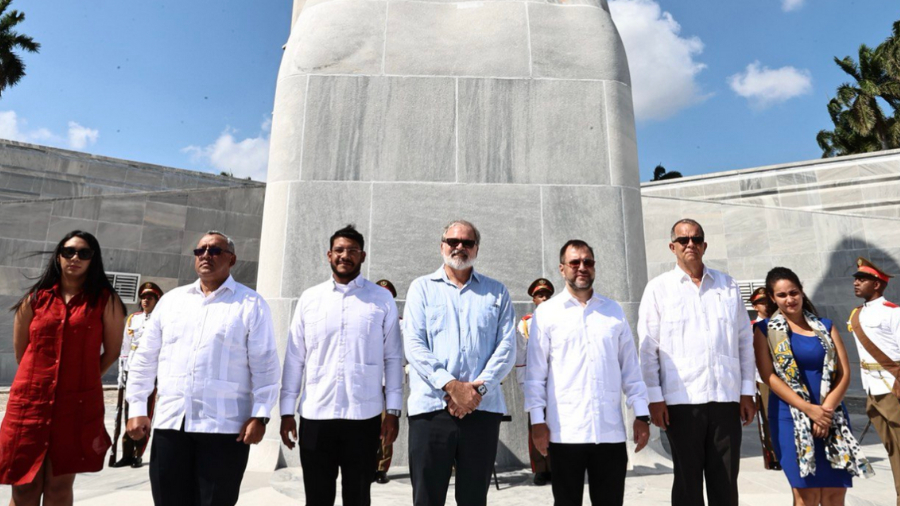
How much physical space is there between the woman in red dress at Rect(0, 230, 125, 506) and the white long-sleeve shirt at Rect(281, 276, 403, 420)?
39.1 inches

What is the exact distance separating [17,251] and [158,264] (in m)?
3.13

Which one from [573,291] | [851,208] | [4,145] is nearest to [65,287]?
[573,291]

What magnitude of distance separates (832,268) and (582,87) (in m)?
9.89

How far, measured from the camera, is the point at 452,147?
5852mm

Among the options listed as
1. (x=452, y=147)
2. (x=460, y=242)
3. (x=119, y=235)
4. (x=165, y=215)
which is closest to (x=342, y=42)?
(x=452, y=147)

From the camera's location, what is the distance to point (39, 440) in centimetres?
278

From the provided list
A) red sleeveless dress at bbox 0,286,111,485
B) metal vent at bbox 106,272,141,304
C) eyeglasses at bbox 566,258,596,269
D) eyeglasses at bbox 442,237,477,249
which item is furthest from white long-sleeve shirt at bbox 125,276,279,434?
metal vent at bbox 106,272,141,304

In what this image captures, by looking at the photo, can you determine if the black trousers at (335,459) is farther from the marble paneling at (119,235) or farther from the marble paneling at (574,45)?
the marble paneling at (119,235)

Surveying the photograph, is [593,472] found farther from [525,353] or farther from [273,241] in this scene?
[273,241]

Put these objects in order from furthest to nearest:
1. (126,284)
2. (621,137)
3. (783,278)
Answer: (126,284)
(621,137)
(783,278)

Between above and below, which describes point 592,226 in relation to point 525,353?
above

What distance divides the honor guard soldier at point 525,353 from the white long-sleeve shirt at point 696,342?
4.03 ft

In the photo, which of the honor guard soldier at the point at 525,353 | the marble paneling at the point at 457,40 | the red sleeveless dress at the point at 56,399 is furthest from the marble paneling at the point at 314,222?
the red sleeveless dress at the point at 56,399

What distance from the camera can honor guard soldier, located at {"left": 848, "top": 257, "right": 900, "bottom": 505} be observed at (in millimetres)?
4270
